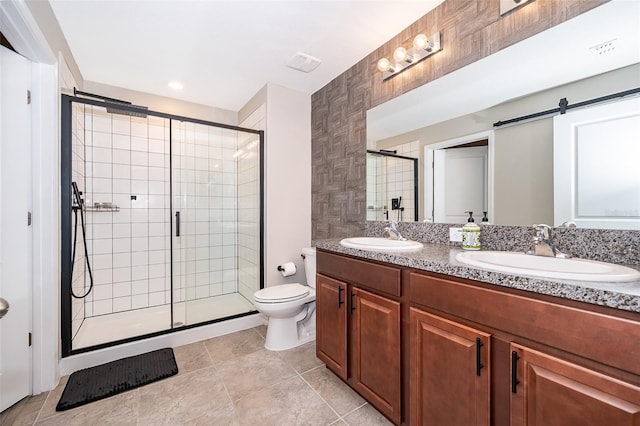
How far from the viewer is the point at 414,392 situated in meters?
1.20

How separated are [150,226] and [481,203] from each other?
313 centimetres

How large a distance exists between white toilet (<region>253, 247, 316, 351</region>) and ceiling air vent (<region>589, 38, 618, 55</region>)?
2.18 metres

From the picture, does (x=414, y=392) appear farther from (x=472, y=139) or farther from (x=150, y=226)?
(x=150, y=226)

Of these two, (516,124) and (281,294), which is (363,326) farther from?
(516,124)

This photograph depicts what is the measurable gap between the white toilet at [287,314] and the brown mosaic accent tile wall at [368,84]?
2.20ft

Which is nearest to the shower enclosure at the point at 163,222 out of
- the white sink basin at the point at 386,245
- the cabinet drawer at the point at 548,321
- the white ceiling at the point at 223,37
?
the white ceiling at the point at 223,37

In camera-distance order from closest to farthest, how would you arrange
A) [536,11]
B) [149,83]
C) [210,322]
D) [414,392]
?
[414,392], [536,11], [210,322], [149,83]

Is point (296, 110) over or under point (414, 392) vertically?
over

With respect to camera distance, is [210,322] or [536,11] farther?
[210,322]

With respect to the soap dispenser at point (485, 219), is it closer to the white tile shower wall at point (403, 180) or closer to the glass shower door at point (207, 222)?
the white tile shower wall at point (403, 180)

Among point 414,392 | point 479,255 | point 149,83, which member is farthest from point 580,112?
point 149,83

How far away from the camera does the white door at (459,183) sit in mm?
1563

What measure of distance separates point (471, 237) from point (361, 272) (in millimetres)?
622

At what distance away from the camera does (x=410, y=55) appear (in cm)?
188
